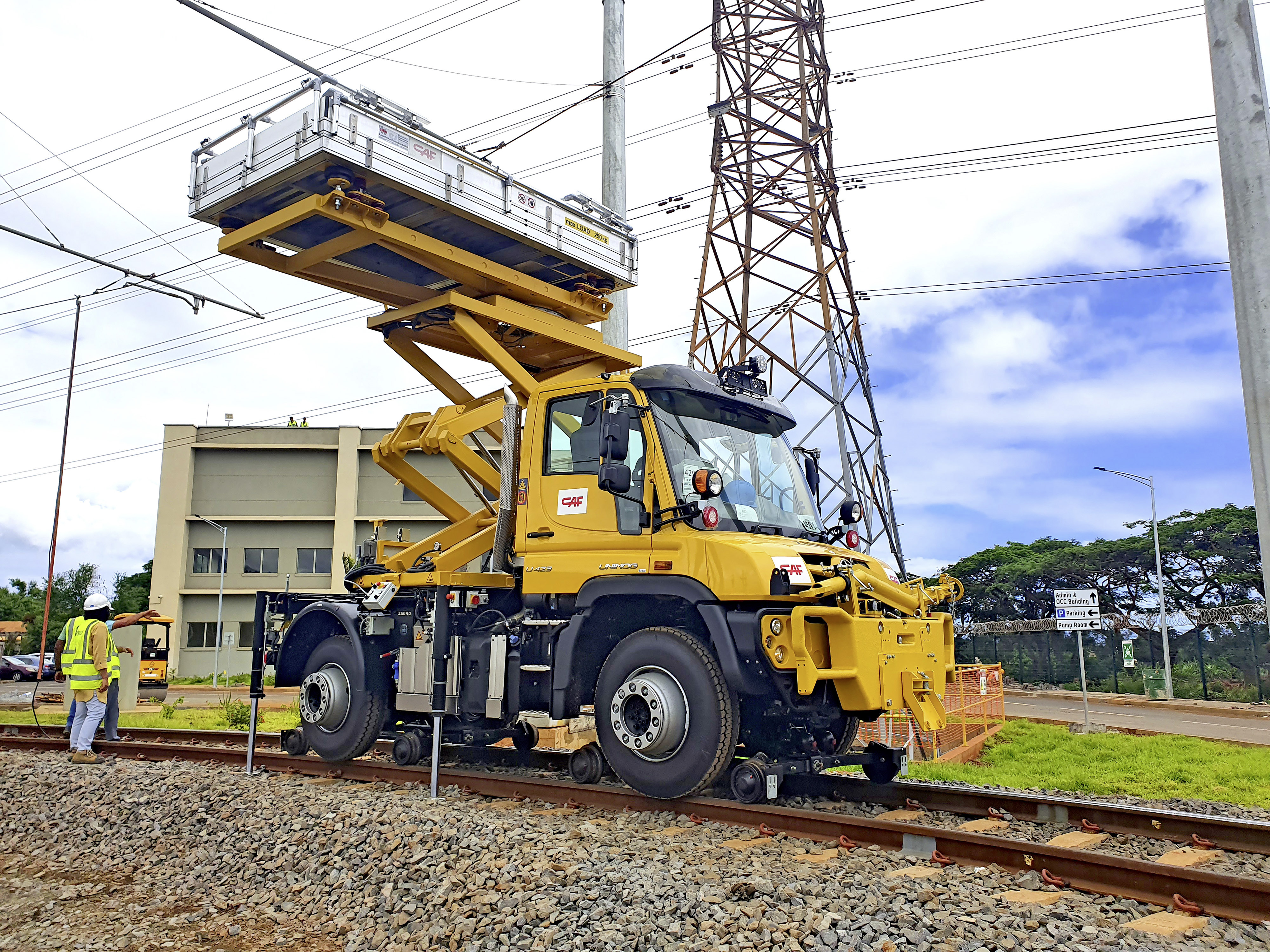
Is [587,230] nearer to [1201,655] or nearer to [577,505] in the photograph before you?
[577,505]

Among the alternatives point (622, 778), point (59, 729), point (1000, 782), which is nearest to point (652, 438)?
point (622, 778)

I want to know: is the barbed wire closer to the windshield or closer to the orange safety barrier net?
the orange safety barrier net

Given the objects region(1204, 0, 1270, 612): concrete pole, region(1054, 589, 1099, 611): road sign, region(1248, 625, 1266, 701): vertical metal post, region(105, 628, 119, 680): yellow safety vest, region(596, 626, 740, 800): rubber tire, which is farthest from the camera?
region(1248, 625, 1266, 701): vertical metal post

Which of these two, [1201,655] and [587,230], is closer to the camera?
[587,230]

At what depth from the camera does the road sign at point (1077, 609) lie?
57.5ft

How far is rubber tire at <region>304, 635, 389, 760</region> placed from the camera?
9.22m

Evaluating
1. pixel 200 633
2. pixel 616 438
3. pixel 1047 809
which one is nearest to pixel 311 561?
pixel 200 633

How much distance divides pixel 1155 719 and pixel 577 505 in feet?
69.1

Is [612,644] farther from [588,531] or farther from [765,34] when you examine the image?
[765,34]

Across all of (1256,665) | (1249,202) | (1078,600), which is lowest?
(1256,665)

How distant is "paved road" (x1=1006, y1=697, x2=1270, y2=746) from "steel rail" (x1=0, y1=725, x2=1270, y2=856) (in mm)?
13295

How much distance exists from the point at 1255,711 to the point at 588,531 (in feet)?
80.5

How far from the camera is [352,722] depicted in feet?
30.5

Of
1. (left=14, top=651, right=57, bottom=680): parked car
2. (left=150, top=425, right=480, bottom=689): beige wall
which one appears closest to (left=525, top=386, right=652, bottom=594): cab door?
(left=14, top=651, right=57, bottom=680): parked car
